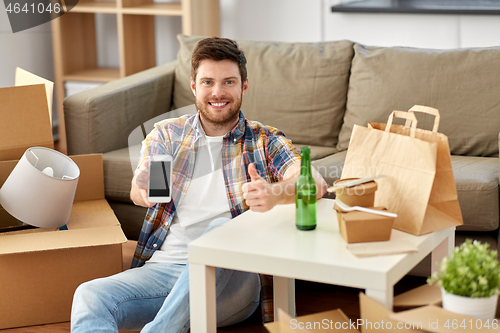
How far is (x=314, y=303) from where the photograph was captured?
1929mm

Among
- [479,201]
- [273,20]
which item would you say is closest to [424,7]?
[273,20]

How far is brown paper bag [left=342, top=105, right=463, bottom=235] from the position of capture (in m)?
1.22

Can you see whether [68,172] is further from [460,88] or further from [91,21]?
[91,21]

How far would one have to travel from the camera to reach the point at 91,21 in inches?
150

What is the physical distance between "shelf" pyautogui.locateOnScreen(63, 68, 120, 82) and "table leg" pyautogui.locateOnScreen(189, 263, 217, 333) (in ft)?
8.05

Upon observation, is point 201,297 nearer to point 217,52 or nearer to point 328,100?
point 217,52

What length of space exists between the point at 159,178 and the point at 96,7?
2.47 m

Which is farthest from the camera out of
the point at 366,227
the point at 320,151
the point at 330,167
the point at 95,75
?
the point at 95,75

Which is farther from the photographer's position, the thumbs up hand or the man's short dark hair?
the man's short dark hair

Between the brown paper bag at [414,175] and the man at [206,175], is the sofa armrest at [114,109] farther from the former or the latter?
the brown paper bag at [414,175]

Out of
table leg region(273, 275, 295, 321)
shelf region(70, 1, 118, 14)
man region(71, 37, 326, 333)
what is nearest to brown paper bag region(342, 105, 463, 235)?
man region(71, 37, 326, 333)

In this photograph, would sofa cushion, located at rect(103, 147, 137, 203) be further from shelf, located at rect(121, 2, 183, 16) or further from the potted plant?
the potted plant

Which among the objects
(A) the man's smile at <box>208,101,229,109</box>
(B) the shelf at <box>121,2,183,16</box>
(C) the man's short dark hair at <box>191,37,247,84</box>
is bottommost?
(A) the man's smile at <box>208,101,229,109</box>

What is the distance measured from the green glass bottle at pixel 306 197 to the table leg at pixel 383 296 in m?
0.25
